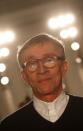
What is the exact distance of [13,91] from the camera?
93cm

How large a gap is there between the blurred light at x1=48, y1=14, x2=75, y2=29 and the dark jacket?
A: 31 centimetres

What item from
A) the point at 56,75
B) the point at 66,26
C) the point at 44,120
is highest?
the point at 66,26

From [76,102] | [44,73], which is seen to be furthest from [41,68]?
[76,102]

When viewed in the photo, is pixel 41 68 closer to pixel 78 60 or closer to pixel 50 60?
pixel 50 60

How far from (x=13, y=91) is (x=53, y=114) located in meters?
0.25

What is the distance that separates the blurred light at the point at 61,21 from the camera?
0.97 meters

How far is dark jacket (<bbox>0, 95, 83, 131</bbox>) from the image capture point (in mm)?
708

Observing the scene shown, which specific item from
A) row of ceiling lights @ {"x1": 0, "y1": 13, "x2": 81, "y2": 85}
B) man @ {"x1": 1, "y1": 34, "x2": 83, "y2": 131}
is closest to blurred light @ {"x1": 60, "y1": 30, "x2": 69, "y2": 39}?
row of ceiling lights @ {"x1": 0, "y1": 13, "x2": 81, "y2": 85}

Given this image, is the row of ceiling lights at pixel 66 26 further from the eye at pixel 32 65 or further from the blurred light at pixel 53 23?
the eye at pixel 32 65

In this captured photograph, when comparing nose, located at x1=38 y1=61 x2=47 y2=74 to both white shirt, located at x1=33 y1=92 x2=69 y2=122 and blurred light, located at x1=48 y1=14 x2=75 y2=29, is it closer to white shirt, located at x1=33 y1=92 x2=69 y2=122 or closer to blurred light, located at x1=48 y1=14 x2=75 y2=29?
white shirt, located at x1=33 y1=92 x2=69 y2=122

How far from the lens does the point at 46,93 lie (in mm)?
706

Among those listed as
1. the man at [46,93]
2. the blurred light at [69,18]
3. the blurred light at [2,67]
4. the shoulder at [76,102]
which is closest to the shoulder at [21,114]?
the man at [46,93]

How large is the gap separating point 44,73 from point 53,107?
0.09 metres

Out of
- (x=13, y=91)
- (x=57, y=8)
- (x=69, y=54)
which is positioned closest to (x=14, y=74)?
(x=13, y=91)
